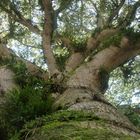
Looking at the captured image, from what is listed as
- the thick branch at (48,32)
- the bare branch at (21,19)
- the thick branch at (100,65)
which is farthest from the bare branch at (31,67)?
the bare branch at (21,19)

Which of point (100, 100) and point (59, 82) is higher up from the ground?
point (59, 82)

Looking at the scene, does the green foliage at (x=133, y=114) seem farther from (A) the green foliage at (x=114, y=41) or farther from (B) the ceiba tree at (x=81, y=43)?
Answer: (A) the green foliage at (x=114, y=41)

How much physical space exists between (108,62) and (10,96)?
10.2ft

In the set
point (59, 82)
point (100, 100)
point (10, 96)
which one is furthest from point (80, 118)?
point (59, 82)

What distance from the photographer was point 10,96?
549cm

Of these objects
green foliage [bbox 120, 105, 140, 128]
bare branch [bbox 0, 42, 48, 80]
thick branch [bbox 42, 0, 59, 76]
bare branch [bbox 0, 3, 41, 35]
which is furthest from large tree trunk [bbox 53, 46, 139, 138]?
bare branch [bbox 0, 3, 41, 35]

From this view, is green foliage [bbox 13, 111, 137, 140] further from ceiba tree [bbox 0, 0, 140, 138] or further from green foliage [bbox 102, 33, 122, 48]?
green foliage [bbox 102, 33, 122, 48]

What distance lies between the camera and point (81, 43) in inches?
380

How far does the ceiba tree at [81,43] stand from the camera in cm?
551

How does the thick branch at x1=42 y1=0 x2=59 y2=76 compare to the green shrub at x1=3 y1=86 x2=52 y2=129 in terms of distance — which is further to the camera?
the thick branch at x1=42 y1=0 x2=59 y2=76

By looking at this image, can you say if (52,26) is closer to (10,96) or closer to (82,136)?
(10,96)

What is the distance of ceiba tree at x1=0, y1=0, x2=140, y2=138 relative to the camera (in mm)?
5512

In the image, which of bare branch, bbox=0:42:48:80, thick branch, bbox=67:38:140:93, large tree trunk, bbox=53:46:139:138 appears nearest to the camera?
large tree trunk, bbox=53:46:139:138

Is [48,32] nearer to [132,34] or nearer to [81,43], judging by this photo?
[81,43]
